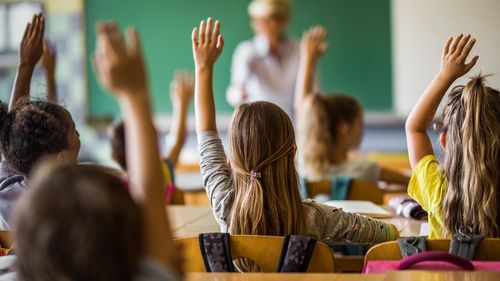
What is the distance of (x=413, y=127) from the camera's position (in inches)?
91.7

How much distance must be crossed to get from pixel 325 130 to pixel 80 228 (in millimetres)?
3208

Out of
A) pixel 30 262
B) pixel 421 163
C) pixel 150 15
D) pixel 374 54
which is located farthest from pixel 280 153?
pixel 150 15

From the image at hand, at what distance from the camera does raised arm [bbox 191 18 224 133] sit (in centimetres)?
248

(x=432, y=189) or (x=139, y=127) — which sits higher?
(x=139, y=127)

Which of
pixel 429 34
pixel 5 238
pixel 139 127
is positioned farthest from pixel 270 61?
pixel 139 127

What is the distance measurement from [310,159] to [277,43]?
2.29 metres

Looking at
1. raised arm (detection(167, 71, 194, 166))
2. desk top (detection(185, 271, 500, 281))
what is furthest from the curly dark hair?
raised arm (detection(167, 71, 194, 166))

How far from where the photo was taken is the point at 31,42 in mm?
2830

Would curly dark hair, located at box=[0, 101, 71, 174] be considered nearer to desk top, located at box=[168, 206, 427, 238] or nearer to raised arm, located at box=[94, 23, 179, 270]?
desk top, located at box=[168, 206, 427, 238]

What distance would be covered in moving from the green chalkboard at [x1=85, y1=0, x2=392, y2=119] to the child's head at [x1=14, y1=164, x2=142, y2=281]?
6.17m

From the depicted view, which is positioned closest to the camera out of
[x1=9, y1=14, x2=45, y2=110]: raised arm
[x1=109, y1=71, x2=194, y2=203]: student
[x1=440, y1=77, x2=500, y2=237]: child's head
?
[x1=440, y1=77, x2=500, y2=237]: child's head

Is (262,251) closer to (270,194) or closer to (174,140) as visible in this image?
(270,194)

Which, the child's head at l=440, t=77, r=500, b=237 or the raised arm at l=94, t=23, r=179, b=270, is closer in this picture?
the raised arm at l=94, t=23, r=179, b=270

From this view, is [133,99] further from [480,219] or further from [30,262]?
[480,219]
